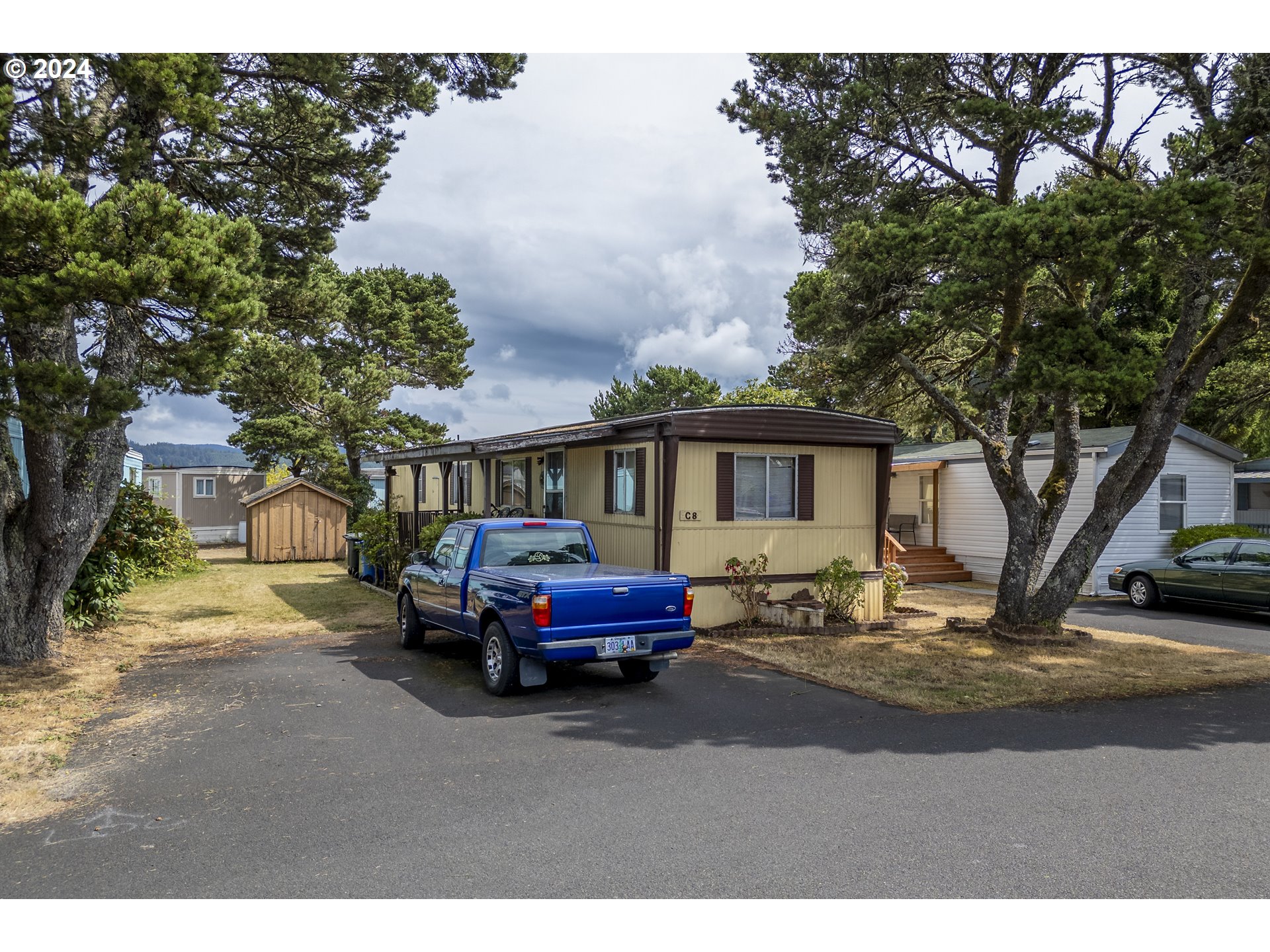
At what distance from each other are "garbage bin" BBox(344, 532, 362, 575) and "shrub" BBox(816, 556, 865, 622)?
11235 mm

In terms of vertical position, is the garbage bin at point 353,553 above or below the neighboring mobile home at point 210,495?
below

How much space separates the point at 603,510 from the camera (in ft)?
46.9

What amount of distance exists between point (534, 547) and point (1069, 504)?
14.3m

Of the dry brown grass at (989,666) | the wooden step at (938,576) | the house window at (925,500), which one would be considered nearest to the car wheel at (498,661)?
the dry brown grass at (989,666)

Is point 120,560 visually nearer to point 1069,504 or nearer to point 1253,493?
point 1069,504

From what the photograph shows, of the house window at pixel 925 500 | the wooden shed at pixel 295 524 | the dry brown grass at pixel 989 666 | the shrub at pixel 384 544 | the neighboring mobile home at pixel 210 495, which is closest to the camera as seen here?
the dry brown grass at pixel 989 666

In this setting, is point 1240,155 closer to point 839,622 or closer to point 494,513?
point 839,622

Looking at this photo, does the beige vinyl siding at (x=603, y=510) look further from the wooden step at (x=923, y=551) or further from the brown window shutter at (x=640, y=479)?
the wooden step at (x=923, y=551)

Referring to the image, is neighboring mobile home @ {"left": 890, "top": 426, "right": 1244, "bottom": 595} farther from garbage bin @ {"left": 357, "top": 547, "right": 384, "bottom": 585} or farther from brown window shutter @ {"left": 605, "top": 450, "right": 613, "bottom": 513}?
garbage bin @ {"left": 357, "top": 547, "right": 384, "bottom": 585}

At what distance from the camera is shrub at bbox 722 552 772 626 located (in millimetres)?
12820

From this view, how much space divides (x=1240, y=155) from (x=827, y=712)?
8.78 metres

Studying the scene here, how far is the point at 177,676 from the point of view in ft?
31.3

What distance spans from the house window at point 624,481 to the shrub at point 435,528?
8.93 feet

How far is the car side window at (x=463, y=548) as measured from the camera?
968 cm
